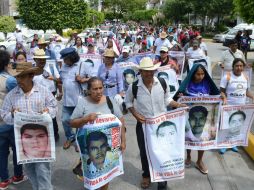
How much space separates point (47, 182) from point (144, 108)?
1.47m

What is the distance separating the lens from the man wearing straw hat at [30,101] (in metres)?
4.47

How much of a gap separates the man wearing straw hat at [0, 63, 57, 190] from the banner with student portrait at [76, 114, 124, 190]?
544 mm

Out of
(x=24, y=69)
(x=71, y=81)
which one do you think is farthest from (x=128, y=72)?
(x=24, y=69)

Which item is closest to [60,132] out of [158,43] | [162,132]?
[162,132]

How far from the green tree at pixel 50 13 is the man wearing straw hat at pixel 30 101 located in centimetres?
2872

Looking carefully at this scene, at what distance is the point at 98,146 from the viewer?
433cm

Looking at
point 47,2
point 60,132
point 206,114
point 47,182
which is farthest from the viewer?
point 47,2

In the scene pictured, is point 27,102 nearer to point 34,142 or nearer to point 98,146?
point 34,142

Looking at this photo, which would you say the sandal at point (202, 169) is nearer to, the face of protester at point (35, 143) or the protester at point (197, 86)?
the protester at point (197, 86)

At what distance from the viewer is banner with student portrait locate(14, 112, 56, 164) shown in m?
4.52

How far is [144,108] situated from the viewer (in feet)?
16.4

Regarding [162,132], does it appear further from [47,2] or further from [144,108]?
[47,2]

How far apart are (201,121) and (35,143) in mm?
2296

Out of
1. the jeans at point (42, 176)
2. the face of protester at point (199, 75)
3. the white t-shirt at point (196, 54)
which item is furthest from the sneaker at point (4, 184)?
the white t-shirt at point (196, 54)
